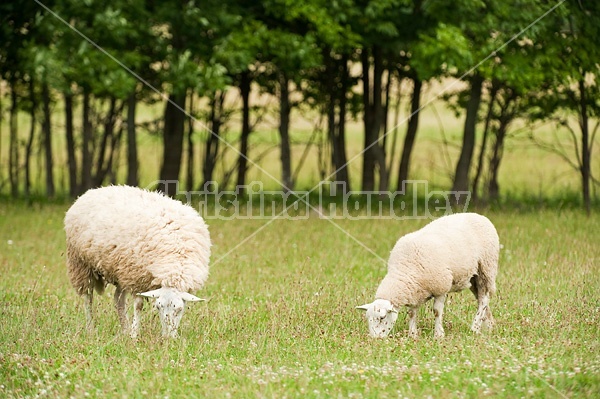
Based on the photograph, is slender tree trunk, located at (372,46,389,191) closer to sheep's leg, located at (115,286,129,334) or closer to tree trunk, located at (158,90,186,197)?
tree trunk, located at (158,90,186,197)

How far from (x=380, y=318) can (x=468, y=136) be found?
1170 centimetres

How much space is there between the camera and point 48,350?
26.5 ft

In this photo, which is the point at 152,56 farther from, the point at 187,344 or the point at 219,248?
the point at 187,344

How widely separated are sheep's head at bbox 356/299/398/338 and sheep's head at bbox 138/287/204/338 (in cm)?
169

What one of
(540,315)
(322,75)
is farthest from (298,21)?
(540,315)

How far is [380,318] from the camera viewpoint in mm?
8508

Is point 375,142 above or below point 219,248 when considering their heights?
above

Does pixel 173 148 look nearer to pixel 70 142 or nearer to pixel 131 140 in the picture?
pixel 131 140

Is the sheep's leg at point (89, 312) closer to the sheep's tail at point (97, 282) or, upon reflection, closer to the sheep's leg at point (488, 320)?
the sheep's tail at point (97, 282)

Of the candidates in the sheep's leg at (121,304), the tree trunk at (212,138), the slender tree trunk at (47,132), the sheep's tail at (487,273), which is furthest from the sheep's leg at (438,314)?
the tree trunk at (212,138)

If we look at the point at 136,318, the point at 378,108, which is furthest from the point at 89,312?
the point at 378,108

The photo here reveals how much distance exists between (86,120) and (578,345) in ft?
53.4

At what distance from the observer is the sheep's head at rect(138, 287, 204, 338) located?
8.27 m

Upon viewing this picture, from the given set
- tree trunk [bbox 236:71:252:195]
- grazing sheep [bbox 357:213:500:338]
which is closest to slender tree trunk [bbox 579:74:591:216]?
grazing sheep [bbox 357:213:500:338]
